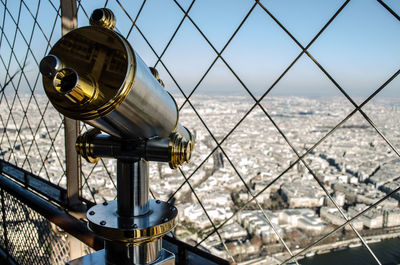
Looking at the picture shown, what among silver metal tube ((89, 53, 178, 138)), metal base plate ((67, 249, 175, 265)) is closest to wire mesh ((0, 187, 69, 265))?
metal base plate ((67, 249, 175, 265))

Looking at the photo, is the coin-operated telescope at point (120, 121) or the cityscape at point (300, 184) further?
the cityscape at point (300, 184)

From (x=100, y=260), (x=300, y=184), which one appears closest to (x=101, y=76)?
(x=100, y=260)

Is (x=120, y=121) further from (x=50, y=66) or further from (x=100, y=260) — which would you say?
(x=100, y=260)

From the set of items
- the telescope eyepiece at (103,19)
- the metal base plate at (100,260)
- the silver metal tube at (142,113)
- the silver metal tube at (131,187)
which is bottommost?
the metal base plate at (100,260)

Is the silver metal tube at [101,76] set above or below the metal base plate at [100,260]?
above

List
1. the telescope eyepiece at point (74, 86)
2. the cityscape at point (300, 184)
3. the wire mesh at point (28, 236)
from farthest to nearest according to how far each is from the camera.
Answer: the wire mesh at point (28, 236) < the cityscape at point (300, 184) < the telescope eyepiece at point (74, 86)

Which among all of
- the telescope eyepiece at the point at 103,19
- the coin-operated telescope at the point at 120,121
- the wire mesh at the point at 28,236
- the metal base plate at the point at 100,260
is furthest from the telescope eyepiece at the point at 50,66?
the wire mesh at the point at 28,236

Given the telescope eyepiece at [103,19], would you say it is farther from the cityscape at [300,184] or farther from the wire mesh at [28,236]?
the wire mesh at [28,236]

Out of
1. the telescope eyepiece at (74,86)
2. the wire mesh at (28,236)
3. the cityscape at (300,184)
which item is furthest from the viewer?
the wire mesh at (28,236)
